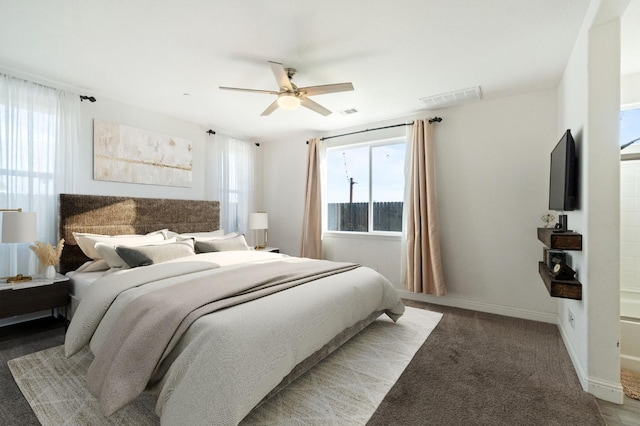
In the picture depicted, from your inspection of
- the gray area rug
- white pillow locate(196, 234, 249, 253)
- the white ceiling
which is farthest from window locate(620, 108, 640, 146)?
white pillow locate(196, 234, 249, 253)

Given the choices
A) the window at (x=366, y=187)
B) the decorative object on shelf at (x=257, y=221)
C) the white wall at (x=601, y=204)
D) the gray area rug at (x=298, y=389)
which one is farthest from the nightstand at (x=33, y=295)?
the white wall at (x=601, y=204)

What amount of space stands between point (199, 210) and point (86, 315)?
2392mm

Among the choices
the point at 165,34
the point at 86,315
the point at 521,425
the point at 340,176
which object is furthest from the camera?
the point at 340,176

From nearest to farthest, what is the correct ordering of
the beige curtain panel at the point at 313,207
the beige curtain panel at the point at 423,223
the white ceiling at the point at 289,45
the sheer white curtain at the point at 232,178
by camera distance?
the white ceiling at the point at 289,45
the beige curtain panel at the point at 423,223
the sheer white curtain at the point at 232,178
the beige curtain panel at the point at 313,207

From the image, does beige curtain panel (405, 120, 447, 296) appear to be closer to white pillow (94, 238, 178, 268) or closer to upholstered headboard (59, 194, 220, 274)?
upholstered headboard (59, 194, 220, 274)

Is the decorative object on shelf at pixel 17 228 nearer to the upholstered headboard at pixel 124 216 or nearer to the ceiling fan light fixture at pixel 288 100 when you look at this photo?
the upholstered headboard at pixel 124 216

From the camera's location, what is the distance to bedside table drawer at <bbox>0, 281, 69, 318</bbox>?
2.39 meters

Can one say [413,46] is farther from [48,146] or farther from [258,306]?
[48,146]

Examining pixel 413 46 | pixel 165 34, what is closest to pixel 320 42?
pixel 413 46

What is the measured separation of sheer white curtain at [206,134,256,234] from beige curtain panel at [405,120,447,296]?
2.84 m

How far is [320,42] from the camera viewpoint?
2.36 m

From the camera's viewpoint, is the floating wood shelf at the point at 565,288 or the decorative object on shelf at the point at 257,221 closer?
the floating wood shelf at the point at 565,288

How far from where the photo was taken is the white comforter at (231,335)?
4.42ft

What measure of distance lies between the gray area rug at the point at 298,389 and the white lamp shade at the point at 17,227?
0.98 metres
